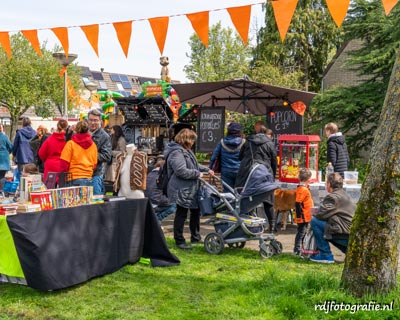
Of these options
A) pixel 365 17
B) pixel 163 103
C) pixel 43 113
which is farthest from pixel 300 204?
pixel 43 113

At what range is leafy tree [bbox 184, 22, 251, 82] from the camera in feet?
124

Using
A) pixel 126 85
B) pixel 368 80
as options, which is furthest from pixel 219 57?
pixel 126 85

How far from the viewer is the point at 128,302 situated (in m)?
4.67

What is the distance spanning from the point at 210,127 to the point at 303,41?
66.7 feet

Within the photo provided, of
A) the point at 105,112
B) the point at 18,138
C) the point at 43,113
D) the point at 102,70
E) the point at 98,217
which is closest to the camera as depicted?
the point at 98,217

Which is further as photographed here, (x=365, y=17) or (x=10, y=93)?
(x=10, y=93)

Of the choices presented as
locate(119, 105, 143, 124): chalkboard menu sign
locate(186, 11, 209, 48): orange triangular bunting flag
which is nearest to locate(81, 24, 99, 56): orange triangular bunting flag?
locate(186, 11, 209, 48): orange triangular bunting flag

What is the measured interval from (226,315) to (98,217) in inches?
69.2

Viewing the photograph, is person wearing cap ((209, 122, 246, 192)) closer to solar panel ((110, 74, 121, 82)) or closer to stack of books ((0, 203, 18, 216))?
stack of books ((0, 203, 18, 216))

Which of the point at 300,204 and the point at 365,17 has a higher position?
the point at 365,17

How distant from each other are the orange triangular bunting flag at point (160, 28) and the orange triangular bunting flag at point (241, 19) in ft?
3.63

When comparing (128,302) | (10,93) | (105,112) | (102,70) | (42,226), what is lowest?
(128,302)

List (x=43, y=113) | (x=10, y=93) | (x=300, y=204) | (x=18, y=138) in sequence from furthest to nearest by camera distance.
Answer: (x=43, y=113)
(x=10, y=93)
(x=18, y=138)
(x=300, y=204)

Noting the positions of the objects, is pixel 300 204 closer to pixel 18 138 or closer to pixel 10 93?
pixel 18 138
